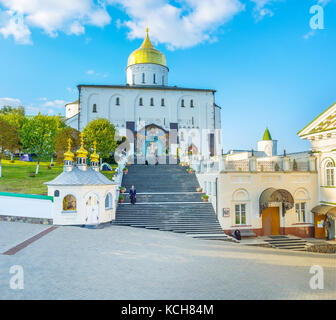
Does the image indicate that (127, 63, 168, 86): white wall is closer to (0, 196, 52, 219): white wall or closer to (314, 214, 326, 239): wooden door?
(0, 196, 52, 219): white wall

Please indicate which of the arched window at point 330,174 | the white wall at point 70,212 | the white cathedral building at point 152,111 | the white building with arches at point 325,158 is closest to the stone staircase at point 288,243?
the white building with arches at point 325,158

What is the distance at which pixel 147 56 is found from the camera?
49500mm

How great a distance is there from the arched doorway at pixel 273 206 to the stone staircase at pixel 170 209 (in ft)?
12.8

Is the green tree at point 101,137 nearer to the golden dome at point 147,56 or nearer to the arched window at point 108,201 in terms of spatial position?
the arched window at point 108,201

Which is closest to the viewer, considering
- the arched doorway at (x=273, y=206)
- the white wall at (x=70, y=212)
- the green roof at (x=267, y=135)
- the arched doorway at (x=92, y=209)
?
the white wall at (x=70, y=212)

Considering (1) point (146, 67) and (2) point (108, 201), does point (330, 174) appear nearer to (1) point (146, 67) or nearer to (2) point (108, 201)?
(2) point (108, 201)

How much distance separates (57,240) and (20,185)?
13125mm

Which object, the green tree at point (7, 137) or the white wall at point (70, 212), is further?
the green tree at point (7, 137)

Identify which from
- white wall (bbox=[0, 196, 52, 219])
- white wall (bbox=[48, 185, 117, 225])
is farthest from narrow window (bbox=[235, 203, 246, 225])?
white wall (bbox=[0, 196, 52, 219])

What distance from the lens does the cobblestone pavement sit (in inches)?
318

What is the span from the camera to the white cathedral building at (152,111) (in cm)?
4478

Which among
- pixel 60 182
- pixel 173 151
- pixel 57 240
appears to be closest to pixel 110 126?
pixel 173 151

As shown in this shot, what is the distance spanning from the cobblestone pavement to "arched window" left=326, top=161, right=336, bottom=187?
342 inches
